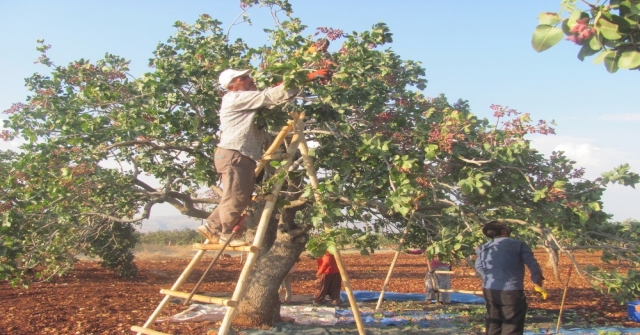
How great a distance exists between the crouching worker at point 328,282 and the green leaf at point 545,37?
32.8 ft

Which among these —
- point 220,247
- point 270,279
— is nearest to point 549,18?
point 220,247

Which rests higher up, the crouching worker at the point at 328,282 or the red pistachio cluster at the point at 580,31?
the red pistachio cluster at the point at 580,31

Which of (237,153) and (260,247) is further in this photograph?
(237,153)

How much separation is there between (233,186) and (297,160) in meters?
1.70

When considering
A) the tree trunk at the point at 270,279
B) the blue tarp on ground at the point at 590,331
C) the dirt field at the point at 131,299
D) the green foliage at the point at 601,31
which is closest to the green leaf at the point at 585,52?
the green foliage at the point at 601,31

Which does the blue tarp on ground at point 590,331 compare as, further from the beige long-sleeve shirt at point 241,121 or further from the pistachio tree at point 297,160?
the beige long-sleeve shirt at point 241,121

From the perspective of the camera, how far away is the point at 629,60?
1.73 m

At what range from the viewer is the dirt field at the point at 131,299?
7734 millimetres

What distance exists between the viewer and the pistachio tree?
5.26 metres

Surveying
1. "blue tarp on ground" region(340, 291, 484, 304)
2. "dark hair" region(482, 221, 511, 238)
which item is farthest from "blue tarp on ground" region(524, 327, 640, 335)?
"blue tarp on ground" region(340, 291, 484, 304)

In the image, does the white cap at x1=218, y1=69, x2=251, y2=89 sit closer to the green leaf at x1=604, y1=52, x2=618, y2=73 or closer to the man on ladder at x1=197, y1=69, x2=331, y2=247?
the man on ladder at x1=197, y1=69, x2=331, y2=247

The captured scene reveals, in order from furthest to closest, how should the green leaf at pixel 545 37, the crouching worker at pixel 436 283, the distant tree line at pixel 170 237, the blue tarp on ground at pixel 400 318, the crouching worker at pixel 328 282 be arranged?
the distant tree line at pixel 170 237
the crouching worker at pixel 436 283
the crouching worker at pixel 328 282
the blue tarp on ground at pixel 400 318
the green leaf at pixel 545 37

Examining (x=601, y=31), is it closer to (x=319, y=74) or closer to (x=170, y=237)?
(x=319, y=74)

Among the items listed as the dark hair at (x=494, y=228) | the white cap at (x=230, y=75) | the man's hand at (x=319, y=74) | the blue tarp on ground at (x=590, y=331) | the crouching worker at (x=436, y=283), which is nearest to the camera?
the man's hand at (x=319, y=74)
